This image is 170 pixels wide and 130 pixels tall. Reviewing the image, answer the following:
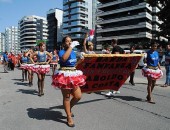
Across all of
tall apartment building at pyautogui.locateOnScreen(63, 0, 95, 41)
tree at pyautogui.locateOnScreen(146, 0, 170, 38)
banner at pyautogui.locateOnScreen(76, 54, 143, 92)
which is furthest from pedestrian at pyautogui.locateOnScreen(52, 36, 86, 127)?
tall apartment building at pyautogui.locateOnScreen(63, 0, 95, 41)

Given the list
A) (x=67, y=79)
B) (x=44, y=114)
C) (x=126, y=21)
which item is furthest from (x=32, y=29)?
(x=67, y=79)

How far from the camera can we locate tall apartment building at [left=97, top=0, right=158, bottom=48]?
258 ft

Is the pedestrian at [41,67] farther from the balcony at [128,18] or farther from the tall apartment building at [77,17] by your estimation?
the tall apartment building at [77,17]

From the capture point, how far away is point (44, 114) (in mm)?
7617

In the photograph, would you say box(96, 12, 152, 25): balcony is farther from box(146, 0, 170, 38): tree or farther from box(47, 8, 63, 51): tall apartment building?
box(47, 8, 63, 51): tall apartment building

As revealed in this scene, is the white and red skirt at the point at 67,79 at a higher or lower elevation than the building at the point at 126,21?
lower

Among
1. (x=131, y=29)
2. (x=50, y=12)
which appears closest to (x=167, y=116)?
(x=131, y=29)

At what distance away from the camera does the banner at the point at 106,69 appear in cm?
869

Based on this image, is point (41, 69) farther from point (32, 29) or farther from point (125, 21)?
point (32, 29)

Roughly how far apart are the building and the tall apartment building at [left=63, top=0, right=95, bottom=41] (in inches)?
665

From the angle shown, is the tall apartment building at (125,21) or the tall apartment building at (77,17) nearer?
the tall apartment building at (125,21)

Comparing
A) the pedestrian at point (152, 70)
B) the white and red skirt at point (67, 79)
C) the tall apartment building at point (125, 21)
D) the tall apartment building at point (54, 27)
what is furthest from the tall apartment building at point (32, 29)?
the white and red skirt at point (67, 79)

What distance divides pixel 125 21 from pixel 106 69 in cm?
7631

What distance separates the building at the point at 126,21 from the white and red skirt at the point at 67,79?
221 ft
